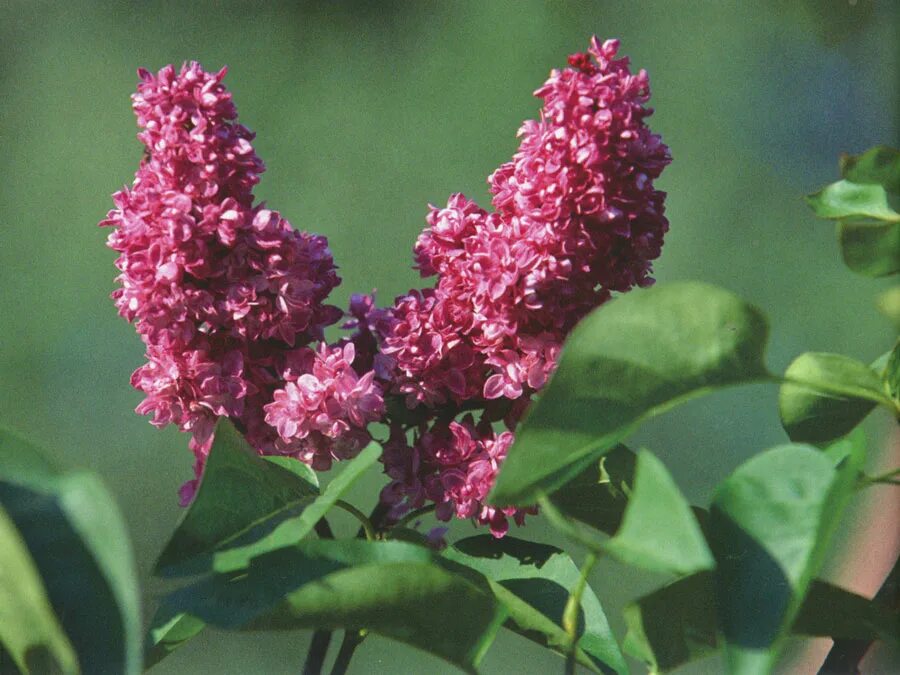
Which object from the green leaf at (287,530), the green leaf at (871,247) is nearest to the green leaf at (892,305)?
the green leaf at (871,247)

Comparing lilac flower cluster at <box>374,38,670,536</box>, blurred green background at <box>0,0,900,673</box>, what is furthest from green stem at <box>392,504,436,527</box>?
blurred green background at <box>0,0,900,673</box>

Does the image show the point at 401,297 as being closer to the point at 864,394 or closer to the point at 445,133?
the point at 864,394

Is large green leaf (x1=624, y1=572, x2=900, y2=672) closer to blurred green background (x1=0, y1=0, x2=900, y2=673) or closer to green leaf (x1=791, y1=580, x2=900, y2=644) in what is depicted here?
green leaf (x1=791, y1=580, x2=900, y2=644)

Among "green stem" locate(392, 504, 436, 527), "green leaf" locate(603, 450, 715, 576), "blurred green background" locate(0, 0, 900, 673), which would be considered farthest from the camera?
"blurred green background" locate(0, 0, 900, 673)

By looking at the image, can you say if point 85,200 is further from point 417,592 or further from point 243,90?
point 417,592

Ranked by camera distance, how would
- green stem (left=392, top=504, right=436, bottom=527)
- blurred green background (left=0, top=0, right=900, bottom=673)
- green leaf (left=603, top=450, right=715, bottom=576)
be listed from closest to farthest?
green leaf (left=603, top=450, right=715, bottom=576)
green stem (left=392, top=504, right=436, bottom=527)
blurred green background (left=0, top=0, right=900, bottom=673)

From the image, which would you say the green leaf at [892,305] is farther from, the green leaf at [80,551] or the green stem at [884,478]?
the green leaf at [80,551]

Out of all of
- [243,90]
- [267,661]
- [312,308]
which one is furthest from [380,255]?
[312,308]
